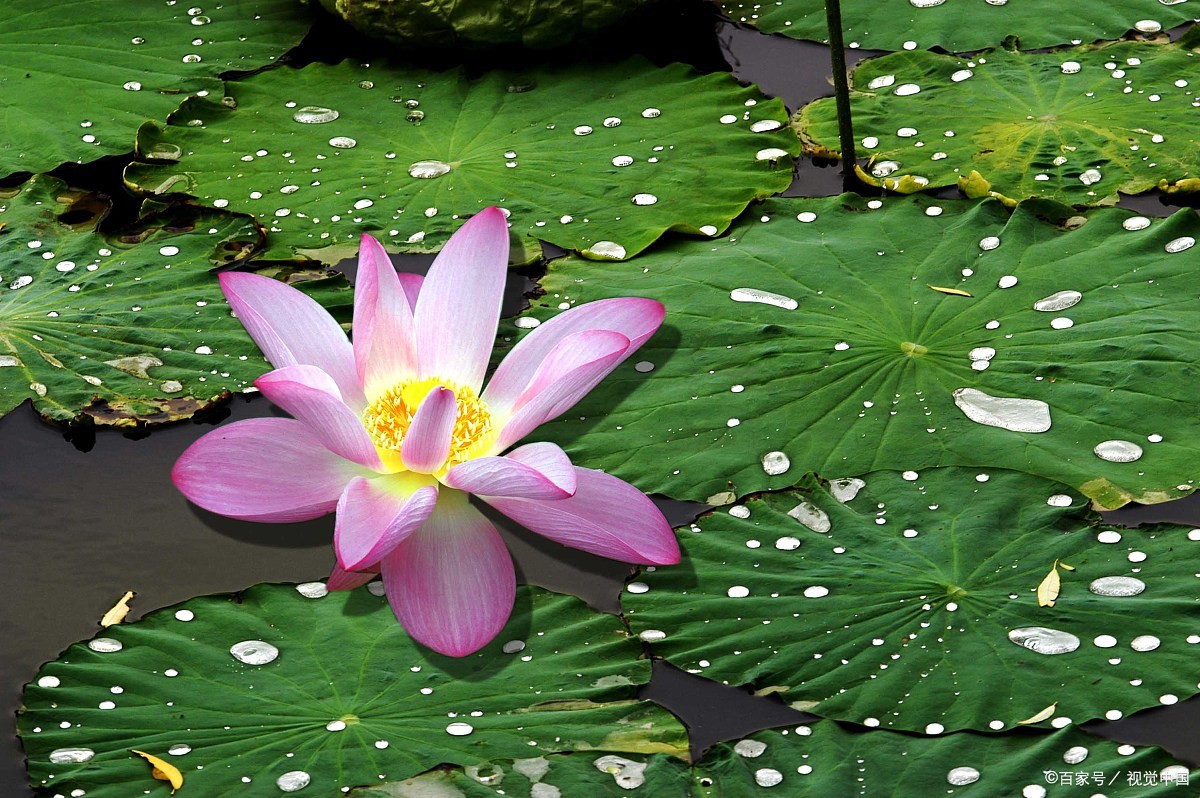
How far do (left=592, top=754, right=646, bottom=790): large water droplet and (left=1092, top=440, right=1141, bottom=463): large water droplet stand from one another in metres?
0.81

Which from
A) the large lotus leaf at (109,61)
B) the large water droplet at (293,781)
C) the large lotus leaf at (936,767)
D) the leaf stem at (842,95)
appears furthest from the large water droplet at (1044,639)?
the large lotus leaf at (109,61)

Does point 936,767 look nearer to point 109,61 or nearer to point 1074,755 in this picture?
point 1074,755

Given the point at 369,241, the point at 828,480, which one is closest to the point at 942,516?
the point at 828,480

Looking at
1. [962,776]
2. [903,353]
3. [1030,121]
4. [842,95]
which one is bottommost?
[962,776]

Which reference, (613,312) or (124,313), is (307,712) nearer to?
(613,312)

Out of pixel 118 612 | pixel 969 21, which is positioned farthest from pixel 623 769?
pixel 969 21

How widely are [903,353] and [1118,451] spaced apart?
33 cm

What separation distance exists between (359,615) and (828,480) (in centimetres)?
64

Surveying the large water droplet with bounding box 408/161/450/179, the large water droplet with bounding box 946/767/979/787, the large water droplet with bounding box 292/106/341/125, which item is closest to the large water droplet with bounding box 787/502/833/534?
the large water droplet with bounding box 946/767/979/787

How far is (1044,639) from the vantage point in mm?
1373

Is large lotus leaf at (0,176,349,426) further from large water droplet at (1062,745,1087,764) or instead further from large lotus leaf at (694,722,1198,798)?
large water droplet at (1062,745,1087,764)

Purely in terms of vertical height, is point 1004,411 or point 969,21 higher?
point 969,21

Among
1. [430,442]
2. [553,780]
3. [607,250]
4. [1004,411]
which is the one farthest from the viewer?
[607,250]

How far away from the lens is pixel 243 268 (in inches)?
79.7
